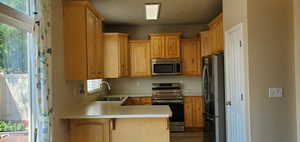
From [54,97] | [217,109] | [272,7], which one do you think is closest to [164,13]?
[217,109]

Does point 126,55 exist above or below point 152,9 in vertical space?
below

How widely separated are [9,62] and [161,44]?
179 inches

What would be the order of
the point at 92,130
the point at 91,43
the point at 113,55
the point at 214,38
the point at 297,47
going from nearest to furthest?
1. the point at 297,47
2. the point at 92,130
3. the point at 91,43
4. the point at 214,38
5. the point at 113,55

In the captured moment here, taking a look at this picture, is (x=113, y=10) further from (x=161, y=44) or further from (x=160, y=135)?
(x=160, y=135)

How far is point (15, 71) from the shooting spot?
7.70 ft

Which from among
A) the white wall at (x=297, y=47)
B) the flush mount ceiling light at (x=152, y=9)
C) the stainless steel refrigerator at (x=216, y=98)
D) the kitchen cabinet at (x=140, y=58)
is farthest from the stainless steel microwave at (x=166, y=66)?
the white wall at (x=297, y=47)

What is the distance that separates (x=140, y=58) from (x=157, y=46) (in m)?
0.52

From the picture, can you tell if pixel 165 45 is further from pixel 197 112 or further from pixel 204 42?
pixel 197 112

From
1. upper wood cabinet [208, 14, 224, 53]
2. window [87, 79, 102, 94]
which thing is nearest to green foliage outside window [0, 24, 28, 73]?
window [87, 79, 102, 94]

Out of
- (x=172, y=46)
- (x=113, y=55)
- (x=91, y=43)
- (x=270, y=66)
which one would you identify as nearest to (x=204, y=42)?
(x=172, y=46)

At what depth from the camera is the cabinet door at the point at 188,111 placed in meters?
6.38

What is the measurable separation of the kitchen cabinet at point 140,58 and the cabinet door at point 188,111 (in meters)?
1.13

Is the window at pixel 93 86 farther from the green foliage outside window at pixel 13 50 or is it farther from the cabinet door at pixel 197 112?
the green foliage outside window at pixel 13 50

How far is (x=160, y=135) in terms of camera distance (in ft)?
10.8
